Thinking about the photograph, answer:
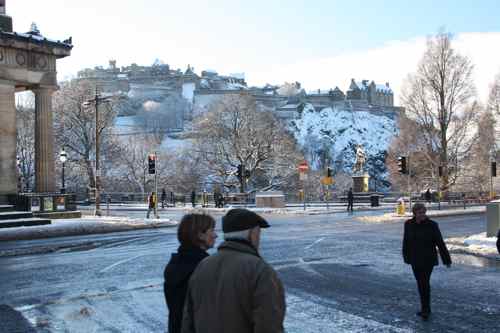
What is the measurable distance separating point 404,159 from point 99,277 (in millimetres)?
27577

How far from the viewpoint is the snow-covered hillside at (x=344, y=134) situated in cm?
15088

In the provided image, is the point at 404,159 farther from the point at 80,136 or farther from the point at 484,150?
the point at 80,136

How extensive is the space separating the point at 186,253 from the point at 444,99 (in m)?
53.4

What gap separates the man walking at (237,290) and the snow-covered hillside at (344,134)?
446ft

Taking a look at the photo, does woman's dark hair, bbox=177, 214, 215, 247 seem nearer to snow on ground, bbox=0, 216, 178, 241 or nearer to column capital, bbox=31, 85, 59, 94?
snow on ground, bbox=0, 216, 178, 241

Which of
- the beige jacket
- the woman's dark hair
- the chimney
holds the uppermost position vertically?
the chimney

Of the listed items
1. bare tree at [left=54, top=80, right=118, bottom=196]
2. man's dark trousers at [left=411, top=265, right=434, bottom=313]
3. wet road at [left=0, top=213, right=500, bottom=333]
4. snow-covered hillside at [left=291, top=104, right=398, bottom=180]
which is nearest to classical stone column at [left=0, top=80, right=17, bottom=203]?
wet road at [left=0, top=213, right=500, bottom=333]

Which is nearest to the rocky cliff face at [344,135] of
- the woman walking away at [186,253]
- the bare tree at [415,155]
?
the bare tree at [415,155]

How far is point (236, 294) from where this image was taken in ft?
11.3

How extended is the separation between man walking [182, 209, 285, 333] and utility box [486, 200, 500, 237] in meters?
16.1

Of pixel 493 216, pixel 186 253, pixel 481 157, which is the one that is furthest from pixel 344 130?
pixel 186 253

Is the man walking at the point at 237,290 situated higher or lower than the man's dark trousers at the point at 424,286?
higher

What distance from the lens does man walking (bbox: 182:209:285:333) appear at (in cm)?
334

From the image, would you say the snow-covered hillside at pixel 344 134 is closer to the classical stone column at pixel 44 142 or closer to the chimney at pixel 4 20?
the classical stone column at pixel 44 142
